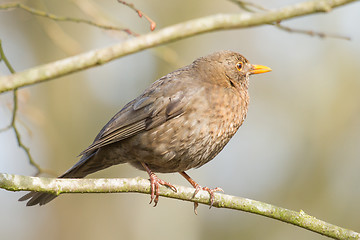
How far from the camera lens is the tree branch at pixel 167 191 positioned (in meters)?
3.47

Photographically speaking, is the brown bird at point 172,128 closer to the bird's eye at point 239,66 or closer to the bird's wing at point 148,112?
the bird's wing at point 148,112

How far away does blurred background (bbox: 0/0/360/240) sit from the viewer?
9.10m

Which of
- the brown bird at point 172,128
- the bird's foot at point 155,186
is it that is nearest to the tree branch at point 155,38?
the bird's foot at point 155,186

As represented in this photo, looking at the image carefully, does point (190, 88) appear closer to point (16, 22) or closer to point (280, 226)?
point (16, 22)

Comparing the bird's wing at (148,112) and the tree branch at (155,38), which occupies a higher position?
the tree branch at (155,38)

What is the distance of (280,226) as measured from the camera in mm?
10305

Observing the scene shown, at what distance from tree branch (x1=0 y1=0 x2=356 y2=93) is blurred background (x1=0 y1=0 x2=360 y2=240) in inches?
174

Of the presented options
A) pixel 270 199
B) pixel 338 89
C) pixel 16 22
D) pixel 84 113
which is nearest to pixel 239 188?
pixel 270 199

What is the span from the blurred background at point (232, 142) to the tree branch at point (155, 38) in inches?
174

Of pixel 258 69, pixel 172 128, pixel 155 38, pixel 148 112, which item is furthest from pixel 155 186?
pixel 258 69

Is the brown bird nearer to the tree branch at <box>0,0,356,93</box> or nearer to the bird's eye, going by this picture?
the bird's eye

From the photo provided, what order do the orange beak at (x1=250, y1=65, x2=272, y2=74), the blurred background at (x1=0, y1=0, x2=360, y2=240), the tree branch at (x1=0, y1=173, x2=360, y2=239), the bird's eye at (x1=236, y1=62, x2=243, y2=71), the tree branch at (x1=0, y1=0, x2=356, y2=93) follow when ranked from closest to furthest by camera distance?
the tree branch at (x1=0, y1=0, x2=356, y2=93) < the tree branch at (x1=0, y1=173, x2=360, y2=239) < the bird's eye at (x1=236, y1=62, x2=243, y2=71) < the orange beak at (x1=250, y1=65, x2=272, y2=74) < the blurred background at (x1=0, y1=0, x2=360, y2=240)

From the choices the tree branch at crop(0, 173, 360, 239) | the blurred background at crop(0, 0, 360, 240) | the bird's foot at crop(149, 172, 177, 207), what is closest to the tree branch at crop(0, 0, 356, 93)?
the tree branch at crop(0, 173, 360, 239)

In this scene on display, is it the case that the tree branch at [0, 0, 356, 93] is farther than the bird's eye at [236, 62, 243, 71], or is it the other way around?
the bird's eye at [236, 62, 243, 71]
